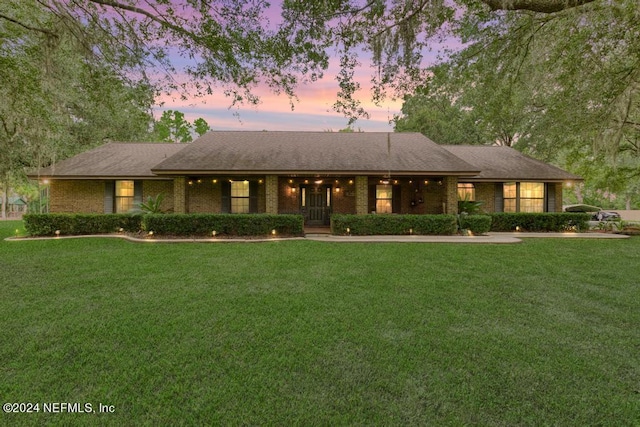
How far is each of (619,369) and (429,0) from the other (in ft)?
21.0

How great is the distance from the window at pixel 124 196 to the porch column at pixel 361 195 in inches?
421

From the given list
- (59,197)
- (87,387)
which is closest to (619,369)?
(87,387)

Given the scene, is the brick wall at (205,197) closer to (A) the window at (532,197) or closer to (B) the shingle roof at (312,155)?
(B) the shingle roof at (312,155)

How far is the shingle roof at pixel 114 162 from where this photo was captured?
13.5 m

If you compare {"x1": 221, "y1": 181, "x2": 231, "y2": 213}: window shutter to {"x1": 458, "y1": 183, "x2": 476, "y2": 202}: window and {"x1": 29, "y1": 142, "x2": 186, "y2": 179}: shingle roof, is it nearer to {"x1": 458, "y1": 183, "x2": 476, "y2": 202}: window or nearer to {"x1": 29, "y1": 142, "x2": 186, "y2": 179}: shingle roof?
{"x1": 29, "y1": 142, "x2": 186, "y2": 179}: shingle roof

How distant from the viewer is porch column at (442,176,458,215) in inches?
510

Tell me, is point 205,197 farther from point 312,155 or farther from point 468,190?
point 468,190

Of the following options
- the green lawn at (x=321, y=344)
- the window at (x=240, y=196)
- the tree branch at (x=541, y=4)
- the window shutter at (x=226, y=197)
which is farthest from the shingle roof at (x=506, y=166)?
the window shutter at (x=226, y=197)

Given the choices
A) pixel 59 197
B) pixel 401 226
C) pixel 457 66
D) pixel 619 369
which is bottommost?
pixel 619 369

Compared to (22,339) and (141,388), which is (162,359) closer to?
(141,388)

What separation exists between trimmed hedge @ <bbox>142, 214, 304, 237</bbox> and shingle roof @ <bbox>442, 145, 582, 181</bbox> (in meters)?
9.95

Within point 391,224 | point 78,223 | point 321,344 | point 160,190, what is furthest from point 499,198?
point 78,223

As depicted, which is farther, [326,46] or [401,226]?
[401,226]

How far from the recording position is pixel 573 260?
25.7ft
